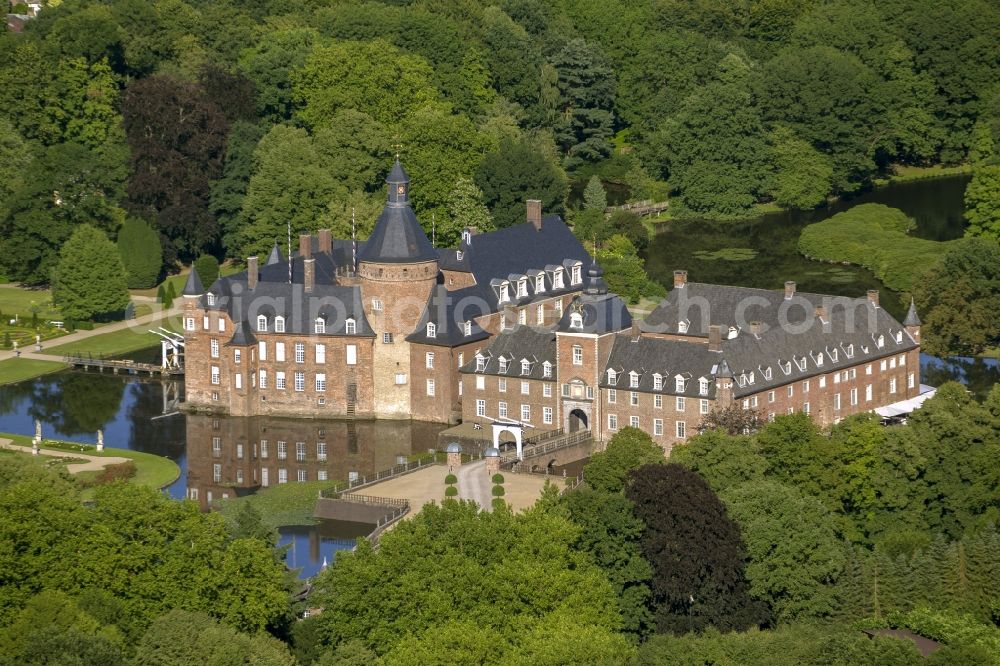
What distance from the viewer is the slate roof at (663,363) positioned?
Answer: 126 meters

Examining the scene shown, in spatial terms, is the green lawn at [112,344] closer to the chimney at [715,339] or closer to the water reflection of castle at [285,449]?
the water reflection of castle at [285,449]

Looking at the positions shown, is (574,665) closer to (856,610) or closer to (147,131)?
(856,610)

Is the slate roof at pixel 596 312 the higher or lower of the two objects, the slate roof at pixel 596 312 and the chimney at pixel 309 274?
the lower

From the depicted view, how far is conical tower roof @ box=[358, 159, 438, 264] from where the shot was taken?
451 ft

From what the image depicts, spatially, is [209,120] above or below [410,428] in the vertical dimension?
above

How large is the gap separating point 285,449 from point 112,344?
2441cm

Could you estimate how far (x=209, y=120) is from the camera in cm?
17650

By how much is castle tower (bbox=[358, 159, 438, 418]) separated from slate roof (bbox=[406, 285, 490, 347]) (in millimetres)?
425

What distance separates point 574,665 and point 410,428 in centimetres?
4313

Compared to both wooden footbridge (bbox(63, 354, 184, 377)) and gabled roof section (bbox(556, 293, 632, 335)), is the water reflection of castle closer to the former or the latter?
wooden footbridge (bbox(63, 354, 184, 377))

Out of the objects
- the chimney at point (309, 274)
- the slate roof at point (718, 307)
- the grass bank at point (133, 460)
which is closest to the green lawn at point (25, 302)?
the grass bank at point (133, 460)

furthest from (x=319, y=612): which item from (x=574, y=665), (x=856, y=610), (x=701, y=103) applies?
(x=701, y=103)

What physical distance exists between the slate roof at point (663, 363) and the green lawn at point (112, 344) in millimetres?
37769

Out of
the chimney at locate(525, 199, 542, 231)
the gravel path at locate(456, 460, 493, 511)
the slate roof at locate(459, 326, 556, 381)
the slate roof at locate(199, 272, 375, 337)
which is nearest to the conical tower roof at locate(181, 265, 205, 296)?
the slate roof at locate(199, 272, 375, 337)
